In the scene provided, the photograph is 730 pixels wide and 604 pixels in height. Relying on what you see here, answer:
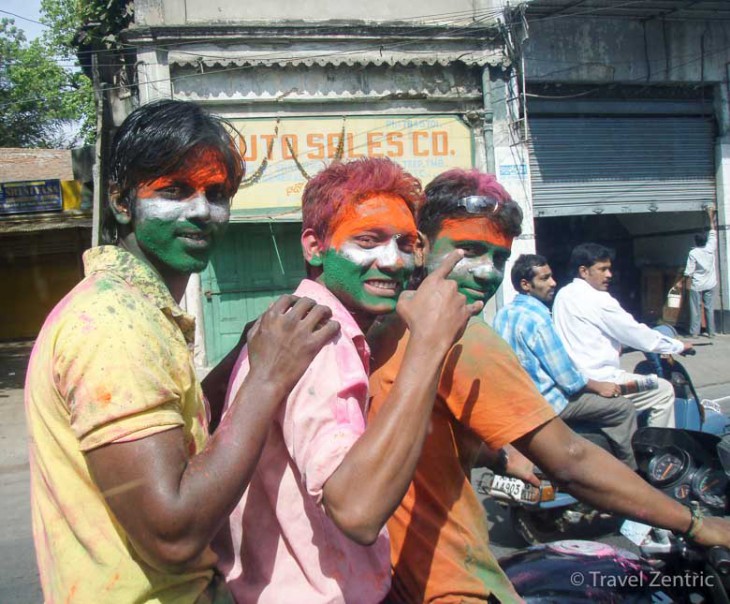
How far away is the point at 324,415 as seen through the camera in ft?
4.39

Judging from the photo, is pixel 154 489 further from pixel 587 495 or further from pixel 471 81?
pixel 471 81

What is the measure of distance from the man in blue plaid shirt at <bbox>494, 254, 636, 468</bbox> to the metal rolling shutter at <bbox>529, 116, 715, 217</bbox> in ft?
21.8

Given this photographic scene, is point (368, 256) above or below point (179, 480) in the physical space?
above

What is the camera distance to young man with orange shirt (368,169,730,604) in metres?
1.69

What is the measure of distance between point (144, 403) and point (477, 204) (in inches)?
45.3

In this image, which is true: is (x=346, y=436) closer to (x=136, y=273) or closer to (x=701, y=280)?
(x=136, y=273)

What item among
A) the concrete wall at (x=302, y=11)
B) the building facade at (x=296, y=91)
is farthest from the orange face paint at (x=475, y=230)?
the concrete wall at (x=302, y=11)

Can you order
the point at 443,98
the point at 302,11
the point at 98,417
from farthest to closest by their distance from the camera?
the point at 443,98
the point at 302,11
the point at 98,417

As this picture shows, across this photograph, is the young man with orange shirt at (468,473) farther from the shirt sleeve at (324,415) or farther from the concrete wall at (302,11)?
the concrete wall at (302,11)

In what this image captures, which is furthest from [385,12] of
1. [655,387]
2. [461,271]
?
[461,271]

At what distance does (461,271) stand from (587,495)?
2.18 feet

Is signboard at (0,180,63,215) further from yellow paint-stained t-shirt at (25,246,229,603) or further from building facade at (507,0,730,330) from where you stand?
yellow paint-stained t-shirt at (25,246,229,603)

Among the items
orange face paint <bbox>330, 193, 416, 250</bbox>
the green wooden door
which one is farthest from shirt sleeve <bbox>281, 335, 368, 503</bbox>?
the green wooden door

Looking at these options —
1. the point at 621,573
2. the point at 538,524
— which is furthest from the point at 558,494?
the point at 621,573
